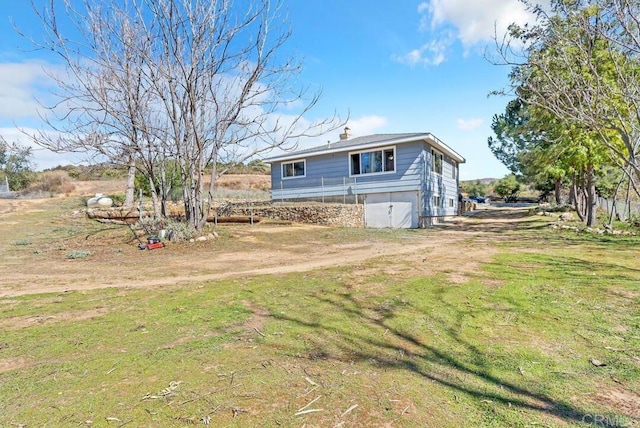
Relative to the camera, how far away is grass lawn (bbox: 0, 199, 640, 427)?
2.13 metres

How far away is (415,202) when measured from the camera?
55.8ft

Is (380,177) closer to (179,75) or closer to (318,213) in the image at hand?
(318,213)

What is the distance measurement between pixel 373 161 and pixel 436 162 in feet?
13.0

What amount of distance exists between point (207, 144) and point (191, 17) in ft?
12.8

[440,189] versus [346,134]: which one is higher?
[346,134]

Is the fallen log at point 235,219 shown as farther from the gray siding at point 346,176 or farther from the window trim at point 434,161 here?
the window trim at point 434,161

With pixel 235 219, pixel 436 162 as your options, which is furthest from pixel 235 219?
pixel 436 162

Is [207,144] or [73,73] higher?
[73,73]

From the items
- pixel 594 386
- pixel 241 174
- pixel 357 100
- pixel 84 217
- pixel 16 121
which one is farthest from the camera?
pixel 241 174

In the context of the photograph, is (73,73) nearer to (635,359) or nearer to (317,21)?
(317,21)

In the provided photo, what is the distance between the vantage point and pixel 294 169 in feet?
68.3

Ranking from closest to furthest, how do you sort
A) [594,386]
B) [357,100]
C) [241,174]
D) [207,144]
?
1. [594,386]
2. [207,144]
3. [357,100]
4. [241,174]

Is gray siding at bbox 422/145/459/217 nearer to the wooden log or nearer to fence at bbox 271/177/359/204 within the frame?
fence at bbox 271/177/359/204

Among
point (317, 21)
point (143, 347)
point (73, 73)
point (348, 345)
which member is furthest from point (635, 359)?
point (73, 73)
